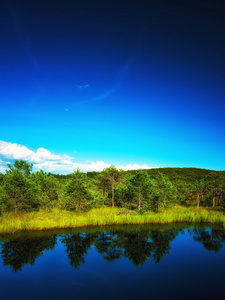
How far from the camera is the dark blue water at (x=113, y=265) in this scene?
44.4ft

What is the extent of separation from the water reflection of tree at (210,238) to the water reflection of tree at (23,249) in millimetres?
20795

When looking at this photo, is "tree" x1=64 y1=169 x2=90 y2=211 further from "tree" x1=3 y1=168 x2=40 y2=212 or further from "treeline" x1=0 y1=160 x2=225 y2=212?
"tree" x1=3 y1=168 x2=40 y2=212

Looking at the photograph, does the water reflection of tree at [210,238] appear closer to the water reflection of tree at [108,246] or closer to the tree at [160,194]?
Answer: the tree at [160,194]

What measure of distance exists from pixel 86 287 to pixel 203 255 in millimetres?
14682

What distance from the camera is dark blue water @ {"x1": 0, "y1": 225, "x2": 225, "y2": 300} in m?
13.5

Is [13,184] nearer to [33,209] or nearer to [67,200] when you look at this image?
[33,209]

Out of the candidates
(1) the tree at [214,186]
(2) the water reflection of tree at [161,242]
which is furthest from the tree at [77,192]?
(1) the tree at [214,186]

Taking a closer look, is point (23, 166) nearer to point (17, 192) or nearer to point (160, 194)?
point (17, 192)

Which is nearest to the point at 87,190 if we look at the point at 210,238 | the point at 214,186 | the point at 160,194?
the point at 160,194

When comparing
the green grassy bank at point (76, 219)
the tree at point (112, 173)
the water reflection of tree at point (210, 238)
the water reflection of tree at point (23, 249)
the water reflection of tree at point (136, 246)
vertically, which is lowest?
the water reflection of tree at point (210, 238)

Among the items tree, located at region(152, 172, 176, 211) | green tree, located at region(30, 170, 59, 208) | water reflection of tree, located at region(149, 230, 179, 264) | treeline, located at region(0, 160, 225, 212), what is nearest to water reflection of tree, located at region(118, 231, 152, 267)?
water reflection of tree, located at region(149, 230, 179, 264)

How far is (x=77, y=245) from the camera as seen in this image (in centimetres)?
2208

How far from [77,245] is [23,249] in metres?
6.43

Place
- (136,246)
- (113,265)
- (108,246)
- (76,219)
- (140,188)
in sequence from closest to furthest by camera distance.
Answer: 1. (113,265)
2. (136,246)
3. (108,246)
4. (76,219)
5. (140,188)
